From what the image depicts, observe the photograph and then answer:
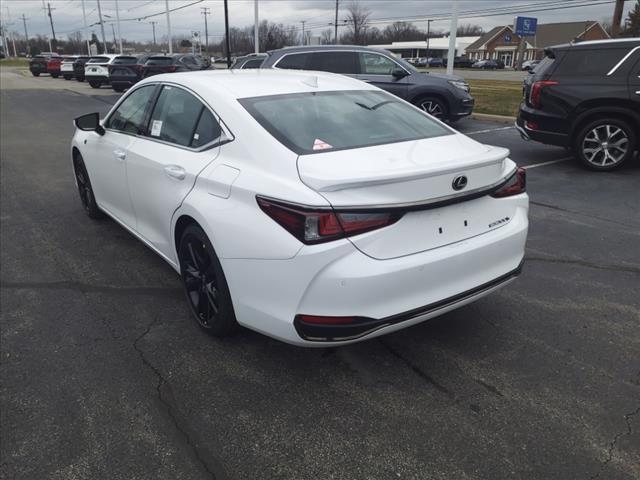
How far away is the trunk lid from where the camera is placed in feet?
8.15

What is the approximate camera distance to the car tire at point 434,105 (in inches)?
452

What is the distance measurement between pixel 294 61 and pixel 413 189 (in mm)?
9505

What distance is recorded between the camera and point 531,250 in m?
4.77

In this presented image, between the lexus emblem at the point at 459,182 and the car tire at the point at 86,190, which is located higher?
the lexus emblem at the point at 459,182

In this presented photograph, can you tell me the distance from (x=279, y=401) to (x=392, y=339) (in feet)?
2.98

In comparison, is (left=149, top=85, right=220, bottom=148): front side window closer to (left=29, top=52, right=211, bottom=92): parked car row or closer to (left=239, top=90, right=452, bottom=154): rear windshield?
Result: (left=239, top=90, right=452, bottom=154): rear windshield

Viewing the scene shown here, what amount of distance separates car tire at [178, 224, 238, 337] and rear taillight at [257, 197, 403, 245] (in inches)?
26.1

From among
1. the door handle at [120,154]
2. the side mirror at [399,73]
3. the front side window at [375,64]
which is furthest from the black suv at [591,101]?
the door handle at [120,154]

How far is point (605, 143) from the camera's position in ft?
25.3

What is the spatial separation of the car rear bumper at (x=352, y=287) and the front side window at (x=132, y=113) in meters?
1.98

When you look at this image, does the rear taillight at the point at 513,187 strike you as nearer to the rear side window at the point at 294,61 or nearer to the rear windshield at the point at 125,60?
the rear side window at the point at 294,61

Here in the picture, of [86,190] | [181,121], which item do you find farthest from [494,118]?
[181,121]

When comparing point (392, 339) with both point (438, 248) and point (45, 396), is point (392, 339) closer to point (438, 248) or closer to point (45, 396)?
point (438, 248)

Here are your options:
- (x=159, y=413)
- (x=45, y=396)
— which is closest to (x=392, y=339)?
(x=159, y=413)
